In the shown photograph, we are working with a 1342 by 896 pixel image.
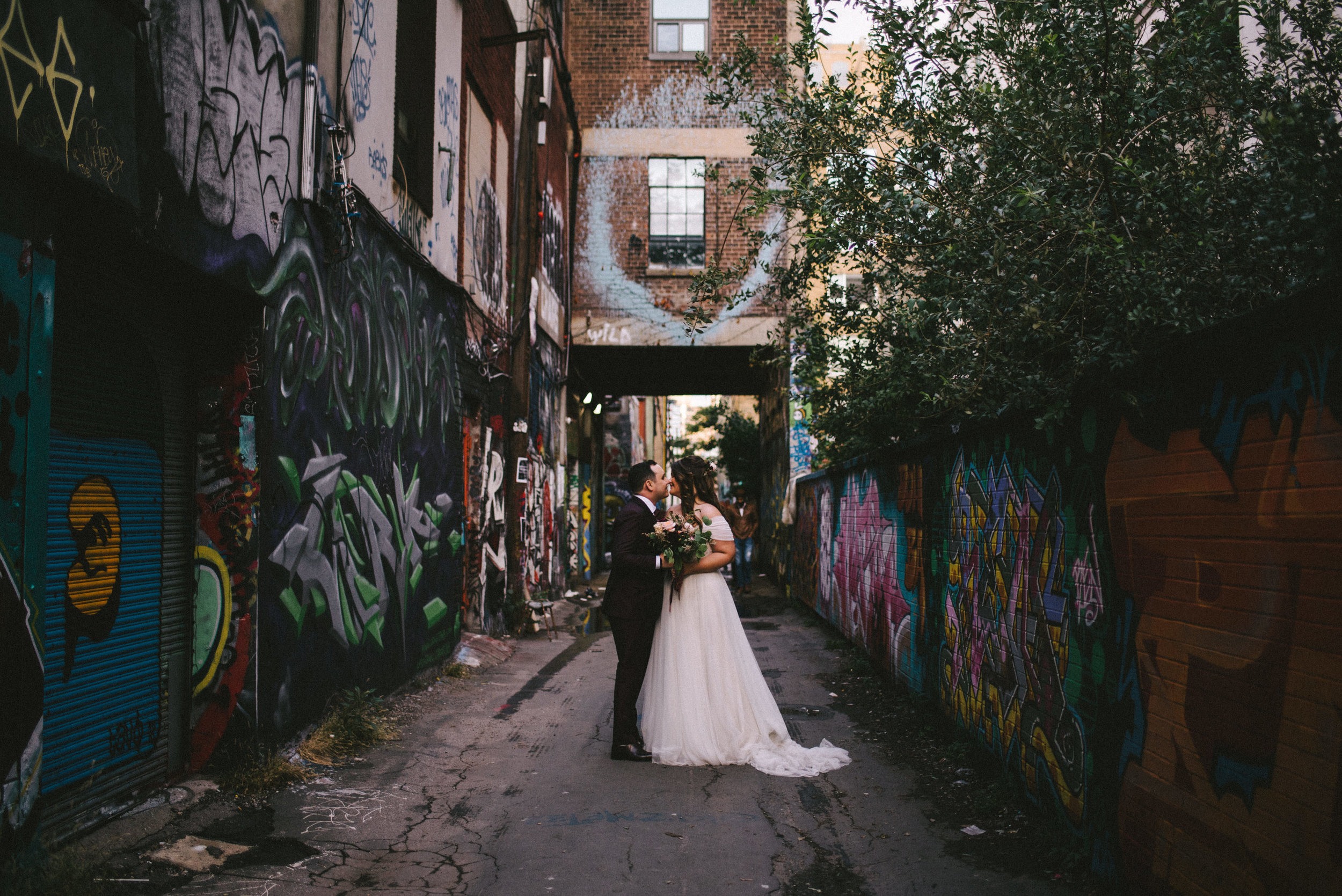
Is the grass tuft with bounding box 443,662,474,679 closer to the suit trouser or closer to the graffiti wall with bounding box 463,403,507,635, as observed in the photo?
the graffiti wall with bounding box 463,403,507,635

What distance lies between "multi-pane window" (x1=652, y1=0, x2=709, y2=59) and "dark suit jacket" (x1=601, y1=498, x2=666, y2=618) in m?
14.4

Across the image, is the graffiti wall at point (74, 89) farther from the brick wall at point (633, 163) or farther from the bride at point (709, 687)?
the brick wall at point (633, 163)

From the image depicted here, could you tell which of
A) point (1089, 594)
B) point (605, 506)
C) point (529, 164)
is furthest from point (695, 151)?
point (1089, 594)

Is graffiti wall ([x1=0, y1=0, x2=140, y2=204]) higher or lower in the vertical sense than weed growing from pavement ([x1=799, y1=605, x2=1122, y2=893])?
higher

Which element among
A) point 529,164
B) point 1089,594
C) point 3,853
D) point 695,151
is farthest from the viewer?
point 695,151

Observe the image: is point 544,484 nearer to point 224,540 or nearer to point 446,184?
point 446,184

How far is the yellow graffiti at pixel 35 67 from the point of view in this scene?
10.6 ft

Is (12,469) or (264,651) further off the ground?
(12,469)

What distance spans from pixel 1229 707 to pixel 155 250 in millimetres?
4751

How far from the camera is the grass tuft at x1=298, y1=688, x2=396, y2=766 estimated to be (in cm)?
567

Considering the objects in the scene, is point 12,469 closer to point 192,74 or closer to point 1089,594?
point 192,74

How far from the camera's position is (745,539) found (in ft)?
56.6

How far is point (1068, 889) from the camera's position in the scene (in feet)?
12.2

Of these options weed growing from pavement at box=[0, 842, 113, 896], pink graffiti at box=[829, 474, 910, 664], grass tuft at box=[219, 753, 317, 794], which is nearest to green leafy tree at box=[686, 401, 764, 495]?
pink graffiti at box=[829, 474, 910, 664]
